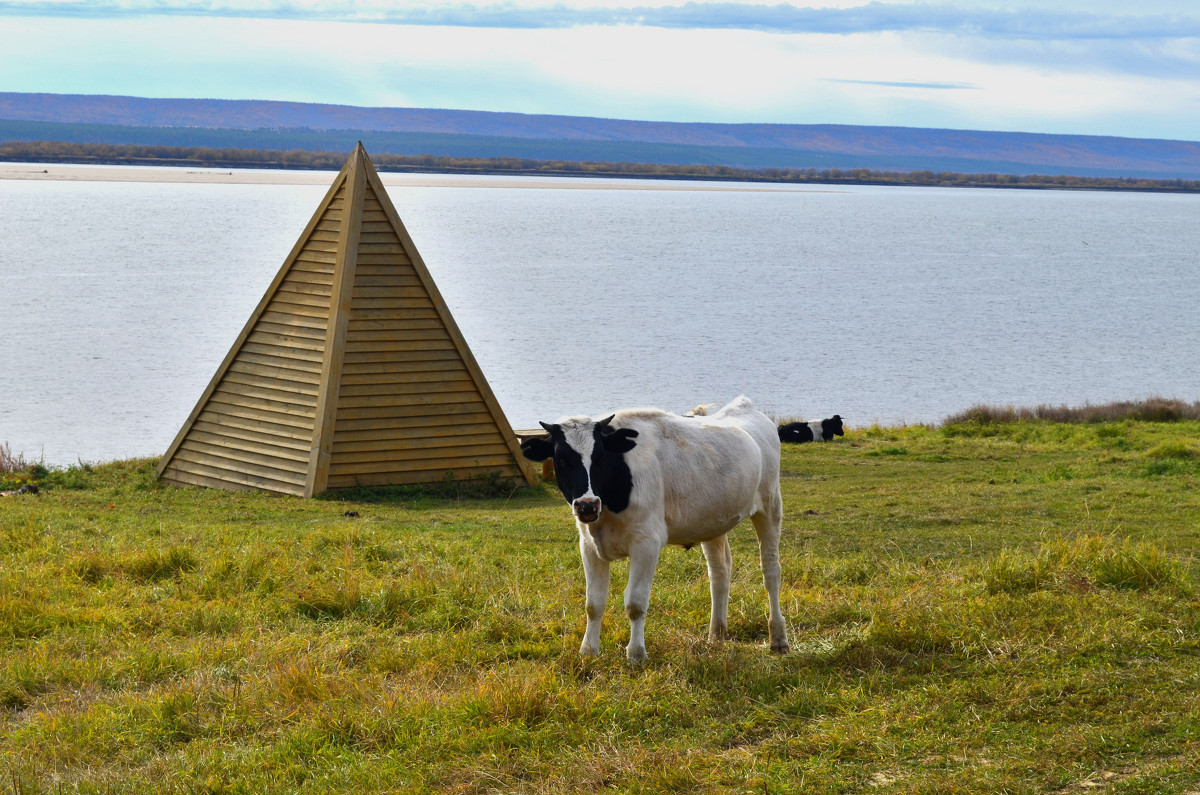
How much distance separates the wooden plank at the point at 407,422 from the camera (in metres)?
18.5

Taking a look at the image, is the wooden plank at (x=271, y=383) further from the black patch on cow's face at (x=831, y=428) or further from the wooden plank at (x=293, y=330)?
the black patch on cow's face at (x=831, y=428)

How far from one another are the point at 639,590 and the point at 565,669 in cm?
71

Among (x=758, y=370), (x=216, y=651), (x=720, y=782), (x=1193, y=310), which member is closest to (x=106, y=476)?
(x=216, y=651)

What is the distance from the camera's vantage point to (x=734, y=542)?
1339 centimetres

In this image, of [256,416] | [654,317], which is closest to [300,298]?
[256,416]

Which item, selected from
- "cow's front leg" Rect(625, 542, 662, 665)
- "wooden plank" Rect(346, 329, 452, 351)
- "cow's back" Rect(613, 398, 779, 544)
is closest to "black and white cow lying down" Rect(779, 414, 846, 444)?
"wooden plank" Rect(346, 329, 452, 351)

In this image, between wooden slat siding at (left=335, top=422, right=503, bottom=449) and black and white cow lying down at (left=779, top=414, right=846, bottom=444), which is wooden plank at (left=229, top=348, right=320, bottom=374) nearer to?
wooden slat siding at (left=335, top=422, right=503, bottom=449)

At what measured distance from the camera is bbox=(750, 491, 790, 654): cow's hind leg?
8312 millimetres

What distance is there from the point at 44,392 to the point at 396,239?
70.4 feet

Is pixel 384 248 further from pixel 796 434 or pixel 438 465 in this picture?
pixel 796 434

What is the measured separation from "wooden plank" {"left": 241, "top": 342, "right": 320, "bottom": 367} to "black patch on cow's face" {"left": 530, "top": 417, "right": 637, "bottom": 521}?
1172 centimetres

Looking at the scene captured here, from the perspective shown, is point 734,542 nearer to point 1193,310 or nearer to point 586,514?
point 586,514

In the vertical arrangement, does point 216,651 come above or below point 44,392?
above

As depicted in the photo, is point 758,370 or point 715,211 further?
point 715,211
